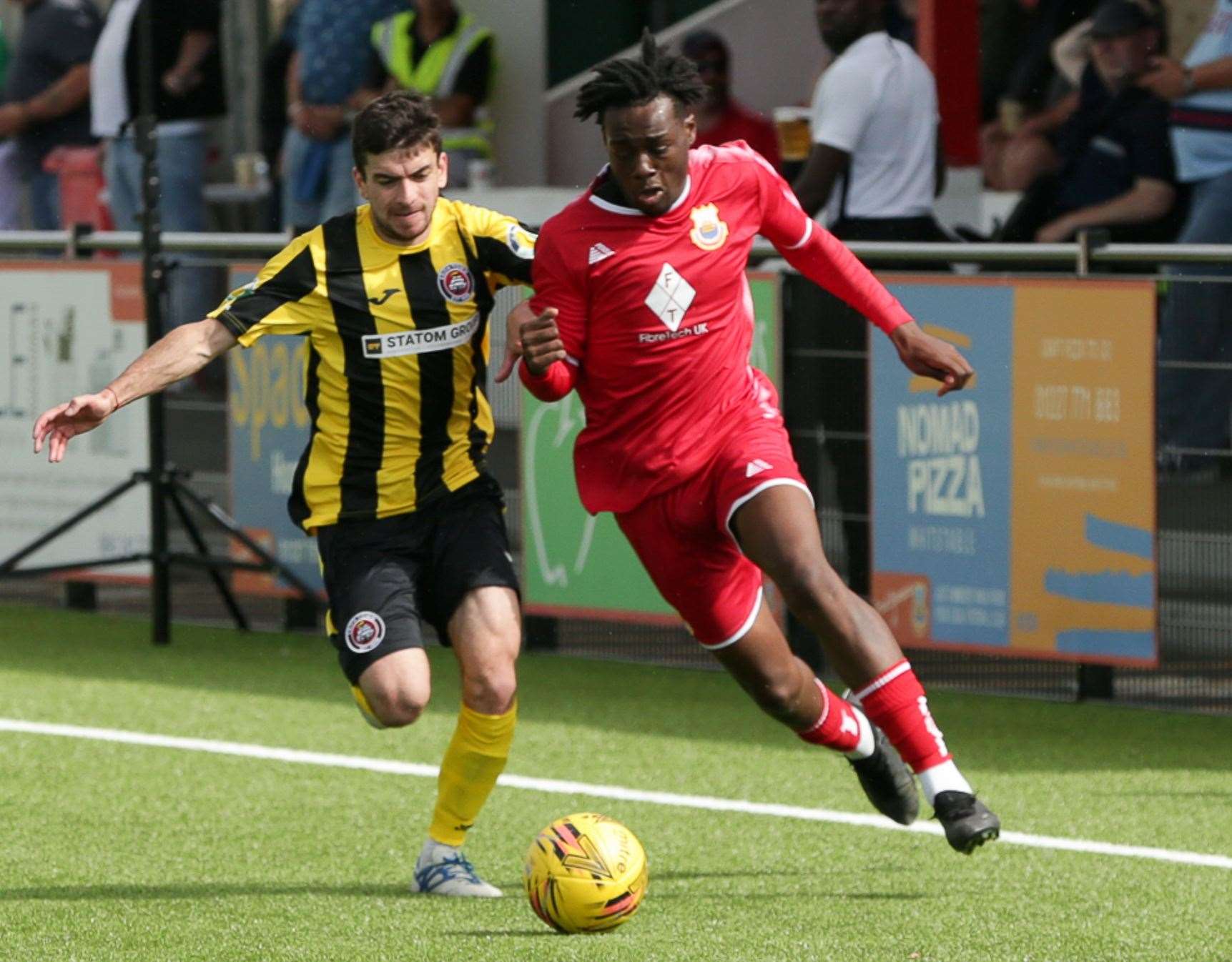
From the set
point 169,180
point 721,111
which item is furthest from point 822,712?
point 169,180

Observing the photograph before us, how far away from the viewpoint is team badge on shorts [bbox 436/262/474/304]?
22.8 ft

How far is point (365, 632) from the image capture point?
22.2ft

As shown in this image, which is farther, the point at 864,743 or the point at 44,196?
the point at 44,196

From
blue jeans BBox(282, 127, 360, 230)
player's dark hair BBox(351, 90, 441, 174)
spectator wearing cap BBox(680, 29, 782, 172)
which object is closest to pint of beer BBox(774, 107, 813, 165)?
spectator wearing cap BBox(680, 29, 782, 172)

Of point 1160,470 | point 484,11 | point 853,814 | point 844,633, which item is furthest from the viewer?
point 484,11

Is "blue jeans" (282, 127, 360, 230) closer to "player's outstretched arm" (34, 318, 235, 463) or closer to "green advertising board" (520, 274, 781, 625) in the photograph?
"green advertising board" (520, 274, 781, 625)

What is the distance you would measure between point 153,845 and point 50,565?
481 cm

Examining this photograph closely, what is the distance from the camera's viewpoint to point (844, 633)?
20.8 ft

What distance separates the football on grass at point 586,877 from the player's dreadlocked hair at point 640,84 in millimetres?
1906

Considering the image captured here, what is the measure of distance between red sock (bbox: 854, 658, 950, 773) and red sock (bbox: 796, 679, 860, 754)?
0.56m

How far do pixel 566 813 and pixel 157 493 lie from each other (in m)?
3.86

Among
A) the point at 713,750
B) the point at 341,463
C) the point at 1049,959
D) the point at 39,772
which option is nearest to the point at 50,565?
the point at 39,772

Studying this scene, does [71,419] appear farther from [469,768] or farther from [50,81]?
[50,81]

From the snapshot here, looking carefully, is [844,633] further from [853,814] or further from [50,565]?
[50,565]
